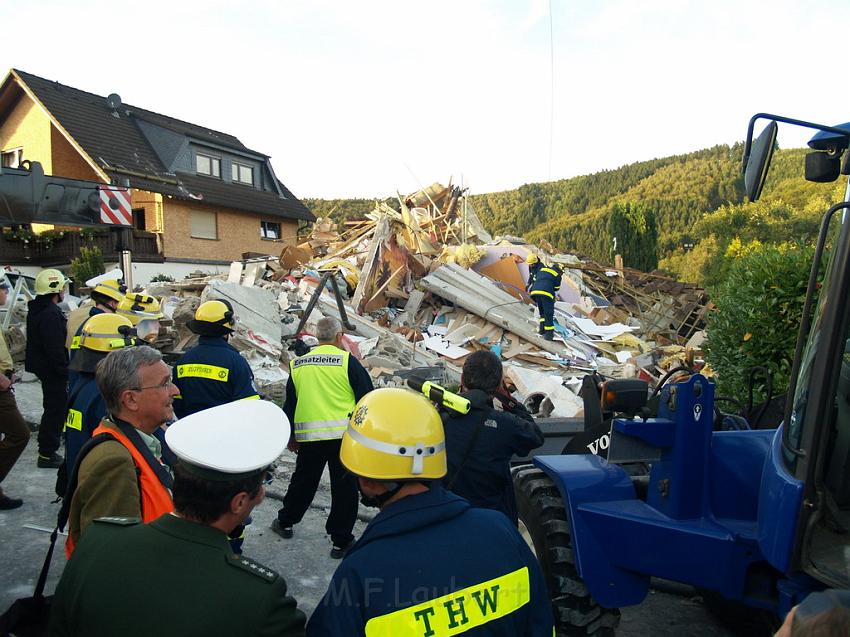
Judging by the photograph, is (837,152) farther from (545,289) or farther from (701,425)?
(545,289)

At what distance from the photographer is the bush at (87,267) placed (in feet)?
56.1

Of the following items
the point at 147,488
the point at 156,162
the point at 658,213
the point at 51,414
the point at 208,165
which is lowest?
the point at 51,414

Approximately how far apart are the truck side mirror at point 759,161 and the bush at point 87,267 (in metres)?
17.9

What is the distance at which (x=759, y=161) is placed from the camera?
2.44 meters

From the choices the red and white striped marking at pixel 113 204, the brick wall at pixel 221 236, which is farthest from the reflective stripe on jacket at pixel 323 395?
the brick wall at pixel 221 236

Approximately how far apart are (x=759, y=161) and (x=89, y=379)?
11.3 ft

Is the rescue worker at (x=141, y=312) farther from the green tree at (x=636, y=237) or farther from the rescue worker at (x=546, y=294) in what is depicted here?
the green tree at (x=636, y=237)

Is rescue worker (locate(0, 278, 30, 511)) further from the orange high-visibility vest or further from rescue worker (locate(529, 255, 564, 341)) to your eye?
rescue worker (locate(529, 255, 564, 341))

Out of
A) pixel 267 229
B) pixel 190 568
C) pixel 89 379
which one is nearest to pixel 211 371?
pixel 89 379

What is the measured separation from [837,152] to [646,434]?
1.49 m

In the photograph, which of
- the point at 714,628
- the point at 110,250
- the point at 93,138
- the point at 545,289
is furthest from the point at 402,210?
the point at 714,628

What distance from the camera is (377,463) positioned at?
6.29 ft

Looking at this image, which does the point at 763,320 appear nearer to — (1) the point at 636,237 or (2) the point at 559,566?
(2) the point at 559,566

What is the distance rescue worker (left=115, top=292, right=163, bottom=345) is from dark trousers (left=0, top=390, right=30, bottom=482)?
3.80 ft
